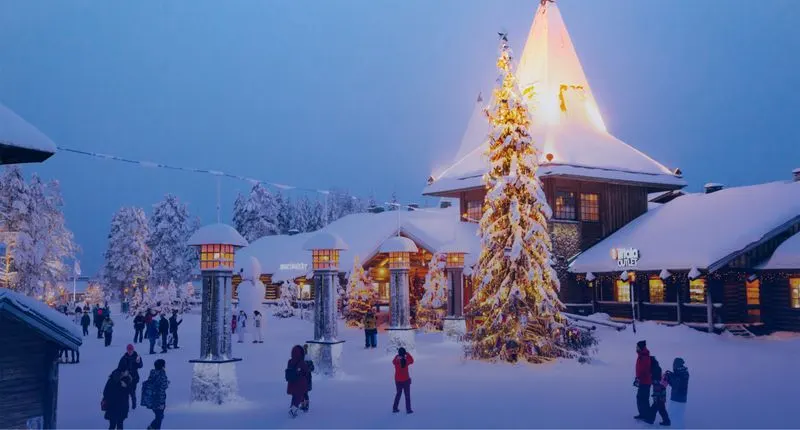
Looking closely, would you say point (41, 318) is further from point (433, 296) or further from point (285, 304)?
point (285, 304)

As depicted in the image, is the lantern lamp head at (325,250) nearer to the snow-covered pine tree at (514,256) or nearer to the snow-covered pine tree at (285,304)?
the snow-covered pine tree at (514,256)

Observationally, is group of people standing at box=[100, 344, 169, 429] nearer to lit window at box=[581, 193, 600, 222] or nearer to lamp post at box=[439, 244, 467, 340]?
lamp post at box=[439, 244, 467, 340]

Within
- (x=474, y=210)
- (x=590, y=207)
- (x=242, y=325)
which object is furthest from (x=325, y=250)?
(x=590, y=207)

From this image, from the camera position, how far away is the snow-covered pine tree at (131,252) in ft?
231

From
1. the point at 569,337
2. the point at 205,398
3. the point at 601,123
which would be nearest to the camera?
the point at 205,398

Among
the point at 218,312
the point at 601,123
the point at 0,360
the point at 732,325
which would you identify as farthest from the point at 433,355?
→ the point at 601,123

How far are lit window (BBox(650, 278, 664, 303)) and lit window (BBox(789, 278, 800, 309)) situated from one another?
17.8ft

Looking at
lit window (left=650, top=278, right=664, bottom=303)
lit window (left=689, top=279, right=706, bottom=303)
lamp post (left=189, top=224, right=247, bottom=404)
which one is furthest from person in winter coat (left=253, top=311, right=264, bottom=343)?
lit window (left=689, top=279, right=706, bottom=303)

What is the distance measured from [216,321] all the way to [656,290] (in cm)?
A: 2401

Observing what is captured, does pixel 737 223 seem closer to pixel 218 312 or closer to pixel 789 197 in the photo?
pixel 789 197

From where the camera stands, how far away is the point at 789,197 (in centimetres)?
3169

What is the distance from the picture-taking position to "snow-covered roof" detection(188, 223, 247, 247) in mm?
16266

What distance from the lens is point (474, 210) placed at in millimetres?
39500

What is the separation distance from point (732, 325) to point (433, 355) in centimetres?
1367
